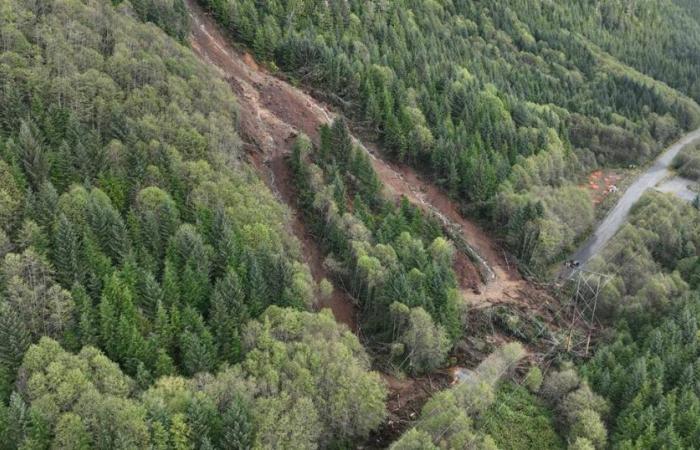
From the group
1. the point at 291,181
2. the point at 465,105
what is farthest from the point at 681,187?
the point at 291,181

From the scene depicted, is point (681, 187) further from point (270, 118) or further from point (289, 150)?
point (270, 118)

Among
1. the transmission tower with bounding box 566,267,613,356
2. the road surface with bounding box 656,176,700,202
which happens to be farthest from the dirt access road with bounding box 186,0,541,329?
the road surface with bounding box 656,176,700,202

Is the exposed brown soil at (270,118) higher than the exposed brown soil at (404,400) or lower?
higher

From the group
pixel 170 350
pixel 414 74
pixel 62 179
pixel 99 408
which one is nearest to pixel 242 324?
pixel 170 350

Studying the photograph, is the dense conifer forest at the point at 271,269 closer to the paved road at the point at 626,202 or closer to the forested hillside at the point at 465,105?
the forested hillside at the point at 465,105

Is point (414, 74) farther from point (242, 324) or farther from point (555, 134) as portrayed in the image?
point (242, 324)

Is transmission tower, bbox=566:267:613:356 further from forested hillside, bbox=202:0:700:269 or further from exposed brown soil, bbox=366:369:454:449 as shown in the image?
exposed brown soil, bbox=366:369:454:449

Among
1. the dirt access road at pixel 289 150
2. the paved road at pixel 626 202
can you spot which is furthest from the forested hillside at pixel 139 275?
the paved road at pixel 626 202
